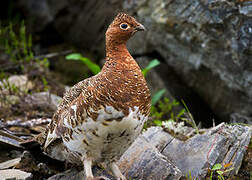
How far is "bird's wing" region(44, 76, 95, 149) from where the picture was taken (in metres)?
3.02

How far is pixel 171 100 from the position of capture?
5309 millimetres

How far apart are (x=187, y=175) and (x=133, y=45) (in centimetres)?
326

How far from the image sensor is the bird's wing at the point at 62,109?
3020 millimetres

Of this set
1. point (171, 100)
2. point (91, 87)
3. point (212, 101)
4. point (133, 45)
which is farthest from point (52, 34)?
point (91, 87)

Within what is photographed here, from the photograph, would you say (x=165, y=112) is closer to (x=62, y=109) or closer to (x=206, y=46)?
(x=206, y=46)

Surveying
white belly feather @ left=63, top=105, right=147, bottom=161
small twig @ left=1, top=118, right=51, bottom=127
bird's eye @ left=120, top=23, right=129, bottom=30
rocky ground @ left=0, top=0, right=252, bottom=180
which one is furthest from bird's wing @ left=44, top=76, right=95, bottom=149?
small twig @ left=1, top=118, right=51, bottom=127

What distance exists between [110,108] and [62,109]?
71 centimetres

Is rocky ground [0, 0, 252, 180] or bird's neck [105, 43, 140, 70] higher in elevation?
bird's neck [105, 43, 140, 70]

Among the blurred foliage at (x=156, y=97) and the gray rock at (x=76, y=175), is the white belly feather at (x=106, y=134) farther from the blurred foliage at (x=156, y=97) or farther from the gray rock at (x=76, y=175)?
the blurred foliage at (x=156, y=97)

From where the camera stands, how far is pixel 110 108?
2.63m

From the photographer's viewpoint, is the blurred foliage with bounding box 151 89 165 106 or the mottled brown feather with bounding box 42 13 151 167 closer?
the mottled brown feather with bounding box 42 13 151 167

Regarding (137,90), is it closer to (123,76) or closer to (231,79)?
(123,76)

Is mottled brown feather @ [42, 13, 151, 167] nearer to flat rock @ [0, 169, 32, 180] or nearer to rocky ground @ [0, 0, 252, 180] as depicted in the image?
flat rock @ [0, 169, 32, 180]

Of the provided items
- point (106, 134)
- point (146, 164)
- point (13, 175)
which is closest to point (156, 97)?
point (146, 164)
